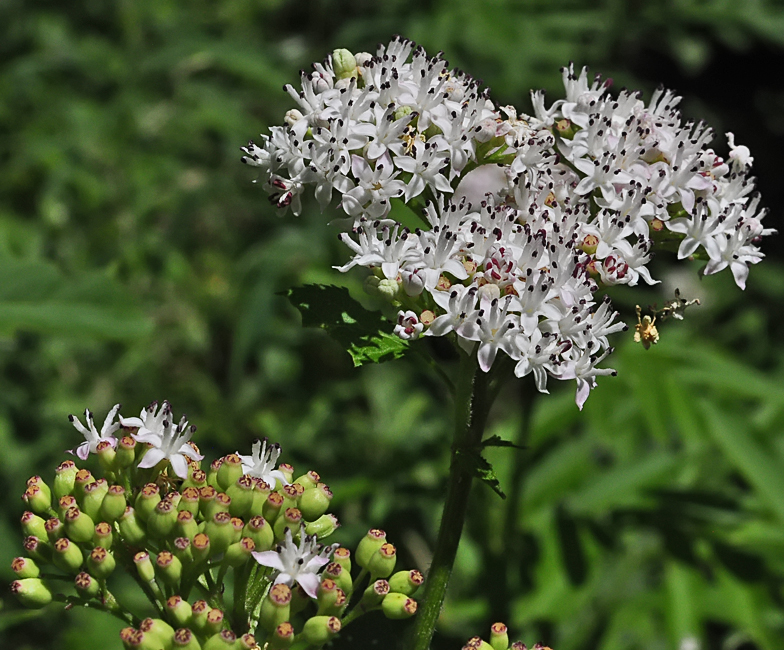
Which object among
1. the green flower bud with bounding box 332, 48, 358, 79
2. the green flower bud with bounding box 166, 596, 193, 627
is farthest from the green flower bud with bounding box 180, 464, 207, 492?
the green flower bud with bounding box 332, 48, 358, 79

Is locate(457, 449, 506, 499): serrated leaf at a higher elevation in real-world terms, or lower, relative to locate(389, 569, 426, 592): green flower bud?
higher

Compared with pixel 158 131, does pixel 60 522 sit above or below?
below

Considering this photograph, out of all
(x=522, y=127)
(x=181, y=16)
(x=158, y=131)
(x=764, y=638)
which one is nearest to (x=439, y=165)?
(x=522, y=127)

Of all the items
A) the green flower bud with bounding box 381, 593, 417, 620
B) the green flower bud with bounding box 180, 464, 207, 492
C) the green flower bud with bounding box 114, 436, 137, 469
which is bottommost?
the green flower bud with bounding box 381, 593, 417, 620

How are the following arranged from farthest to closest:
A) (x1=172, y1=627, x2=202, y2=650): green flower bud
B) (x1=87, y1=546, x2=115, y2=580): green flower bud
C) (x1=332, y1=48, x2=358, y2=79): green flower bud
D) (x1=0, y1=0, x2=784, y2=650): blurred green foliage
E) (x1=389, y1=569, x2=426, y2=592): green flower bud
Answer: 1. (x1=0, y1=0, x2=784, y2=650): blurred green foliage
2. (x1=332, y1=48, x2=358, y2=79): green flower bud
3. (x1=389, y1=569, x2=426, y2=592): green flower bud
4. (x1=87, y1=546, x2=115, y2=580): green flower bud
5. (x1=172, y1=627, x2=202, y2=650): green flower bud

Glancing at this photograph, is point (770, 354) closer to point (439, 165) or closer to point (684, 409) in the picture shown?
point (684, 409)

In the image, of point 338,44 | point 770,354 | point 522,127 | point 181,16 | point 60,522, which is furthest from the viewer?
point 181,16

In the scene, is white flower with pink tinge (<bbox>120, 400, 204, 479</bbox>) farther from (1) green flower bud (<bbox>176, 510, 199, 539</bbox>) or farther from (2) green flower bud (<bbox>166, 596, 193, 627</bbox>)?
(2) green flower bud (<bbox>166, 596, 193, 627</bbox>)
